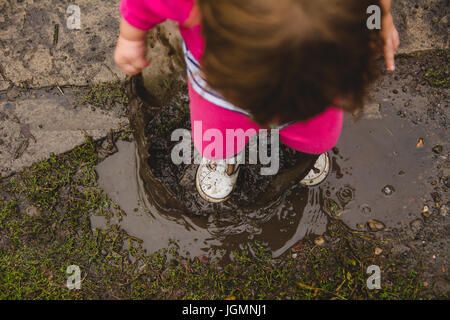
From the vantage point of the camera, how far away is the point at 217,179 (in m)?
1.68

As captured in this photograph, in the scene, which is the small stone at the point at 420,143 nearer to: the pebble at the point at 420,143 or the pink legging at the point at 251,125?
the pebble at the point at 420,143

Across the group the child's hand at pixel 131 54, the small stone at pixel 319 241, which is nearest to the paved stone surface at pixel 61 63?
the child's hand at pixel 131 54

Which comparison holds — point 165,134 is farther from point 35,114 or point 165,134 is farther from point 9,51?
point 9,51

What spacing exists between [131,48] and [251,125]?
492mm

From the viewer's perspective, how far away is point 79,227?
65.4 inches

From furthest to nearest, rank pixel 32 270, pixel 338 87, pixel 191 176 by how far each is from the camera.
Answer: pixel 191 176 → pixel 32 270 → pixel 338 87

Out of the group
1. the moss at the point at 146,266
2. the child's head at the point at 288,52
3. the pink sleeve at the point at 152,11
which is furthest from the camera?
the moss at the point at 146,266

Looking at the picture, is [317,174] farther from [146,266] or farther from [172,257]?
[146,266]

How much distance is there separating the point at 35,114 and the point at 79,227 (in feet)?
2.05

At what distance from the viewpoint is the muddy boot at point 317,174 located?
1.69 metres

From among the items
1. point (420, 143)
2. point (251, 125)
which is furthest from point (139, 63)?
point (420, 143)

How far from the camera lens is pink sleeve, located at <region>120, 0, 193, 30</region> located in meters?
0.98

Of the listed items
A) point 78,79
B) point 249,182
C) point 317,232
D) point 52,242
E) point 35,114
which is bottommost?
point 52,242

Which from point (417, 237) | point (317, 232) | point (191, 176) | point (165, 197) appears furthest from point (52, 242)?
point (417, 237)
